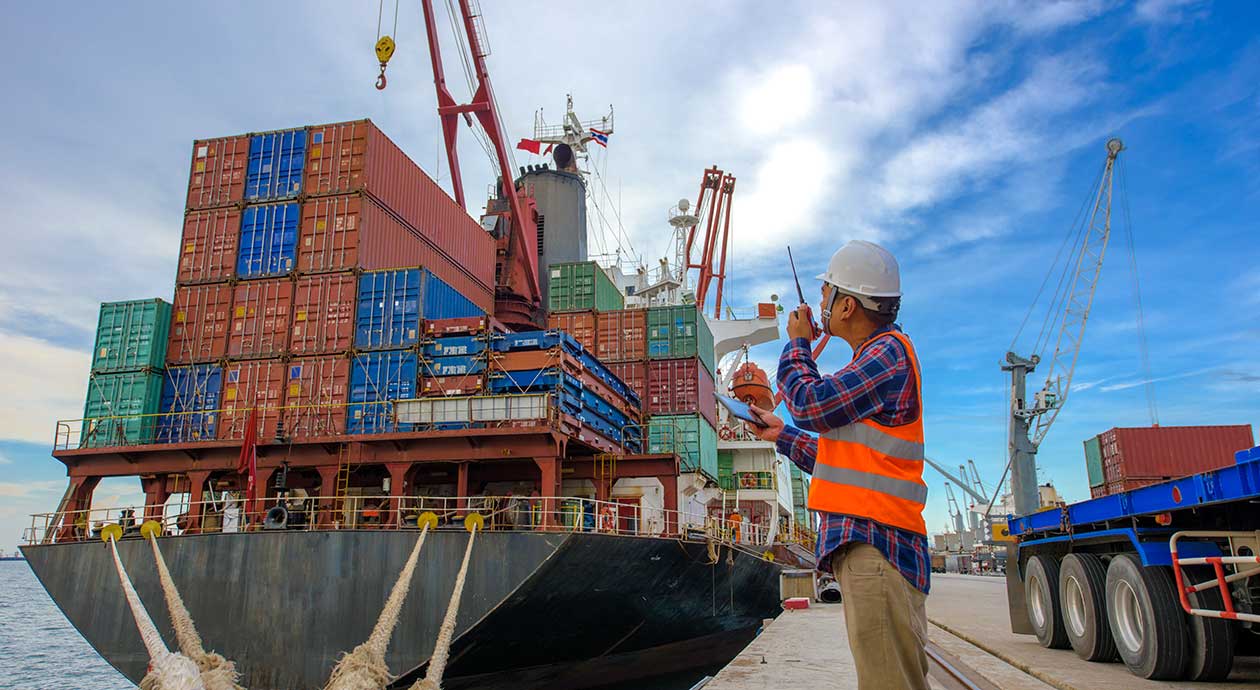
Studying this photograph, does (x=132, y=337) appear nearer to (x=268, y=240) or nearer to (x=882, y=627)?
(x=268, y=240)

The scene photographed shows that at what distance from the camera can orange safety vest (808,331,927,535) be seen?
2.62 m

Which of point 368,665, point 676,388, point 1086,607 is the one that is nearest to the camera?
point 1086,607

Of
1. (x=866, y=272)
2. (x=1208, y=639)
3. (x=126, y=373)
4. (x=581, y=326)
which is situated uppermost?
(x=581, y=326)

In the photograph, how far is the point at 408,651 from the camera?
40.6ft

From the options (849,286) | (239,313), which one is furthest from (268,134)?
(849,286)

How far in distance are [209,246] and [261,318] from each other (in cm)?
285

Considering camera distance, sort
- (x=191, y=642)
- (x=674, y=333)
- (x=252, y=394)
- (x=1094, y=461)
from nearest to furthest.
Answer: (x=191, y=642) → (x=252, y=394) → (x=1094, y=461) → (x=674, y=333)

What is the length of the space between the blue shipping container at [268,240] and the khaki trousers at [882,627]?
1971 cm

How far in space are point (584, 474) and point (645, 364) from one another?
934 cm

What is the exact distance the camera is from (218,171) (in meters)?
21.8

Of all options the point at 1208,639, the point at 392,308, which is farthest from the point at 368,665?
the point at 392,308

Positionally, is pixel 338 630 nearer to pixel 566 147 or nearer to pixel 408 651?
pixel 408 651

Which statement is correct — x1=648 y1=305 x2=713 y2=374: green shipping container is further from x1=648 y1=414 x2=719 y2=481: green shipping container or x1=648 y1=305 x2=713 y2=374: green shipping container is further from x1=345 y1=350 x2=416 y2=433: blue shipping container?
x1=345 y1=350 x2=416 y2=433: blue shipping container

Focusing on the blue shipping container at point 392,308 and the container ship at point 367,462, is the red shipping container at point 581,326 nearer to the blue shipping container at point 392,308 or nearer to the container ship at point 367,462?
the container ship at point 367,462
